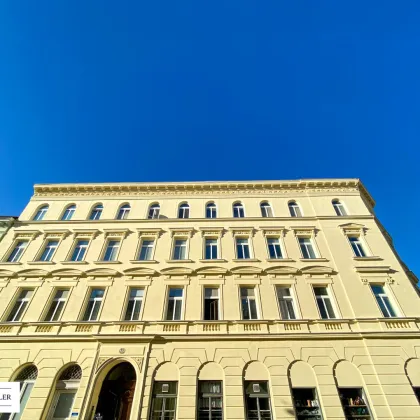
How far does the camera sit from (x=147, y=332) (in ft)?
Answer: 43.0

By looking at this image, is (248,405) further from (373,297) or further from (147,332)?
(373,297)

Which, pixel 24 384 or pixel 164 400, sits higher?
pixel 24 384

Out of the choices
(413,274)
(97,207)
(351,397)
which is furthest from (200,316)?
(413,274)

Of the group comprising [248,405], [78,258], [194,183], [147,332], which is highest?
[194,183]

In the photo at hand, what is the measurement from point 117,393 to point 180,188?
14.3 meters

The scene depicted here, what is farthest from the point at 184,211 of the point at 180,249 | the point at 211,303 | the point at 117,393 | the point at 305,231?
the point at 117,393

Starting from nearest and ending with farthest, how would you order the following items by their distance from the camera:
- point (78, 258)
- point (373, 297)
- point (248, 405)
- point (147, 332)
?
point (248, 405)
point (147, 332)
point (373, 297)
point (78, 258)

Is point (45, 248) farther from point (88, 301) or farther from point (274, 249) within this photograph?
point (274, 249)

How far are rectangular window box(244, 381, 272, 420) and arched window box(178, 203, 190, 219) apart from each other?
11679mm

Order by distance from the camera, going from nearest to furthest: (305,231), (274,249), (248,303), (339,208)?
(248,303) → (274,249) → (305,231) → (339,208)

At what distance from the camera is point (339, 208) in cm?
1978

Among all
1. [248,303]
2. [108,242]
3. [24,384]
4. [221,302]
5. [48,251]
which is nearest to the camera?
[24,384]

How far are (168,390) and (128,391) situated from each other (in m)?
2.33

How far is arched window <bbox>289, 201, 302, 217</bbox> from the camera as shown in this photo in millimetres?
19519
